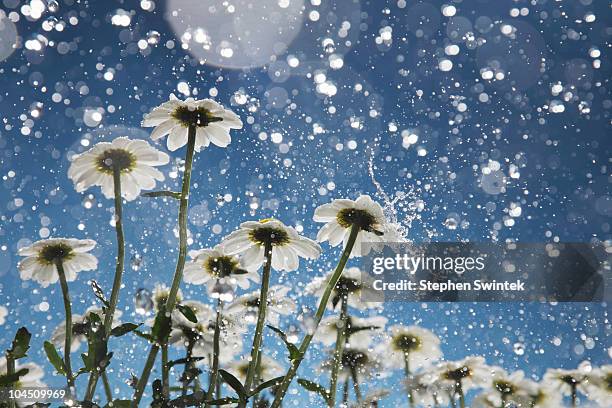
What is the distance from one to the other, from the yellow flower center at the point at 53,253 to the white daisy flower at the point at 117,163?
12.2 inches

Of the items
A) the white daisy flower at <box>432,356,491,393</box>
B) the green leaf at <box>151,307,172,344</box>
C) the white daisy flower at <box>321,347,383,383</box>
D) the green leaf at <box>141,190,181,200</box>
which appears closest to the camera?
the green leaf at <box>151,307,172,344</box>

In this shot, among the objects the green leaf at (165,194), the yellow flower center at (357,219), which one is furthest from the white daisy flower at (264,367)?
the green leaf at (165,194)

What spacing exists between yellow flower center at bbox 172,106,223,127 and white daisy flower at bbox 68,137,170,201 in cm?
20

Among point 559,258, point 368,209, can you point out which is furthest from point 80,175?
point 559,258

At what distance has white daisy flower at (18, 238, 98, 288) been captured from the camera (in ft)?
8.89

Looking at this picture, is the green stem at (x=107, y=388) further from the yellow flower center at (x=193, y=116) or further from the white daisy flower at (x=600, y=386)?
the white daisy flower at (x=600, y=386)

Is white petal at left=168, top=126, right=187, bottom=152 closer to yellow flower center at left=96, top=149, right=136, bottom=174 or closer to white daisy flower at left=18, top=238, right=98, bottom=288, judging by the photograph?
yellow flower center at left=96, top=149, right=136, bottom=174

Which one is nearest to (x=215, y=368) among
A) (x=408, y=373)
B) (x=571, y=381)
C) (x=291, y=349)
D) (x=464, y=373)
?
(x=291, y=349)

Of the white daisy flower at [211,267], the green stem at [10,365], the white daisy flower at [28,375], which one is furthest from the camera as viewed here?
the white daisy flower at [211,267]

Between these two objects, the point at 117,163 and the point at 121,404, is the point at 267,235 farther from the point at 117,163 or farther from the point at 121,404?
the point at 121,404

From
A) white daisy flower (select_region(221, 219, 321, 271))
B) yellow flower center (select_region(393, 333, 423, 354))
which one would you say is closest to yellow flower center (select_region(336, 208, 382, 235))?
white daisy flower (select_region(221, 219, 321, 271))

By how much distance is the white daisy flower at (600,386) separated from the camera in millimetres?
3785

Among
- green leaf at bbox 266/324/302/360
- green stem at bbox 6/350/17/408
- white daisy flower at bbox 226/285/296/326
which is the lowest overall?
green stem at bbox 6/350/17/408

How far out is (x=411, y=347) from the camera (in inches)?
158
